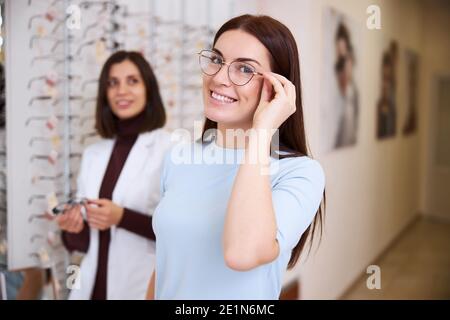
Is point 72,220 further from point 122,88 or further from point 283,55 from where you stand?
point 283,55

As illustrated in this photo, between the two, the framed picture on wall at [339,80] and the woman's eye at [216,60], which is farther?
the framed picture on wall at [339,80]

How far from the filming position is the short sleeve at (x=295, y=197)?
800 mm

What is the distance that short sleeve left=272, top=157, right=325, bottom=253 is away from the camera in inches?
31.5

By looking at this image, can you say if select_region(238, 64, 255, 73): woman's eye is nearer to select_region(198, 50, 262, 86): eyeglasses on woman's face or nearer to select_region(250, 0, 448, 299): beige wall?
select_region(198, 50, 262, 86): eyeglasses on woman's face

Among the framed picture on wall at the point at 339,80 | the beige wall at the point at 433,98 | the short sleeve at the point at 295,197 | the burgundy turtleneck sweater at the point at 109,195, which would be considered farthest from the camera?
the beige wall at the point at 433,98

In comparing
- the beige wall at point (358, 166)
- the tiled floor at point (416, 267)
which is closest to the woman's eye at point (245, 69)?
the beige wall at point (358, 166)

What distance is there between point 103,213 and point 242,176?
829 mm

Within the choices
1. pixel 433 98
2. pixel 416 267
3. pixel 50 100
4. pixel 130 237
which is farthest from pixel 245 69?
pixel 433 98

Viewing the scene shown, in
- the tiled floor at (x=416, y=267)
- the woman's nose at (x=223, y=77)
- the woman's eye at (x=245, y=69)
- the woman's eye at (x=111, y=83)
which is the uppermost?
the woman's eye at (x=111, y=83)

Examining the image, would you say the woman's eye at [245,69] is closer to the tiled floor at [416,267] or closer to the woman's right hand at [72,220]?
the woman's right hand at [72,220]

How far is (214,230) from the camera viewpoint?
2.87 ft

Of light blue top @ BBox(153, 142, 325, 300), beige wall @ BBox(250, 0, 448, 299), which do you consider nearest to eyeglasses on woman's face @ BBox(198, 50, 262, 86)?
light blue top @ BBox(153, 142, 325, 300)
